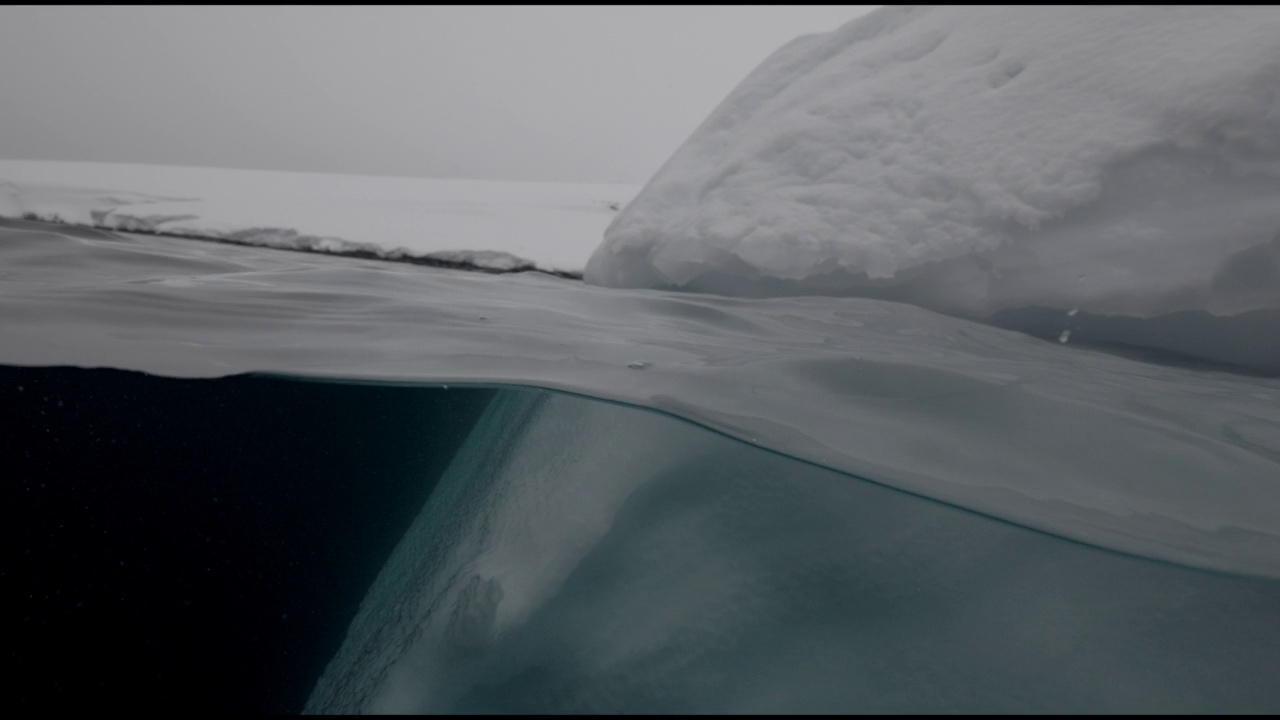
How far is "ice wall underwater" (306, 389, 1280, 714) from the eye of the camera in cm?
107

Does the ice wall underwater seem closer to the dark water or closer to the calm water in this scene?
the calm water

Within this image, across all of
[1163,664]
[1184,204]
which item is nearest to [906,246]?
[1184,204]

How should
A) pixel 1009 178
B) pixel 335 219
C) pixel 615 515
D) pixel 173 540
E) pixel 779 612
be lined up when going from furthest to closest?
1. pixel 335 219
2. pixel 1009 178
3. pixel 173 540
4. pixel 615 515
5. pixel 779 612

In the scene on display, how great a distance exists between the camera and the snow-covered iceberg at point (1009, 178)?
232 cm

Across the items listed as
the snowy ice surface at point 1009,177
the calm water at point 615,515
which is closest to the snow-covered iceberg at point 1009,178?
the snowy ice surface at point 1009,177

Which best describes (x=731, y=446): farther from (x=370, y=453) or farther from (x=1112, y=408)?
(x=370, y=453)

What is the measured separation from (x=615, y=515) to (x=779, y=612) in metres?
0.37

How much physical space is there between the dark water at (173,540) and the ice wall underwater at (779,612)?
290 mm

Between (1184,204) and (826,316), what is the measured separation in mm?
1143

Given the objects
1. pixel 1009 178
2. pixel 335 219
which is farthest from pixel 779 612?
pixel 335 219

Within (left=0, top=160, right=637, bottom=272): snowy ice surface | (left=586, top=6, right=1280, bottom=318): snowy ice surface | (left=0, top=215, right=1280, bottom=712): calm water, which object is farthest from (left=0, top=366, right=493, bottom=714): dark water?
(left=0, top=160, right=637, bottom=272): snowy ice surface

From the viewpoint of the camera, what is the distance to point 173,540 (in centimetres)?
165

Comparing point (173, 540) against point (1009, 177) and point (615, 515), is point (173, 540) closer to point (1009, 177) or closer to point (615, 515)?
point (615, 515)

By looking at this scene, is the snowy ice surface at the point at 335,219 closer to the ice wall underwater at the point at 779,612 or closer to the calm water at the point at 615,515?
the calm water at the point at 615,515
